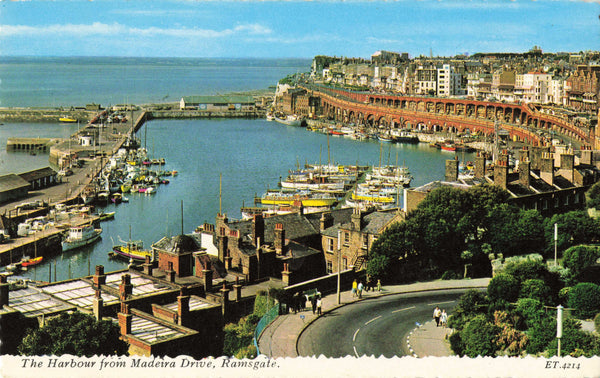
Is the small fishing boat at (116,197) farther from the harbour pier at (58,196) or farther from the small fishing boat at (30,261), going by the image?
the small fishing boat at (30,261)

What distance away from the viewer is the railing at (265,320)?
2160 centimetres

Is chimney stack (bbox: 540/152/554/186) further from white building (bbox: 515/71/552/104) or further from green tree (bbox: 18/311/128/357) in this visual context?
white building (bbox: 515/71/552/104)

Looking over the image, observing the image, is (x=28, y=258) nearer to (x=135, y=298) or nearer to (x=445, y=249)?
(x=135, y=298)

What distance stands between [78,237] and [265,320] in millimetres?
28707

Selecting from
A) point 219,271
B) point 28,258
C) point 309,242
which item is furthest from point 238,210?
point 219,271

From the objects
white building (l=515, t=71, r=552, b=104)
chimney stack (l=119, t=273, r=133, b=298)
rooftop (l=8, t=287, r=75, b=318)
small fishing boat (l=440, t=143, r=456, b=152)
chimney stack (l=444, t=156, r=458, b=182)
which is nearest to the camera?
rooftop (l=8, t=287, r=75, b=318)

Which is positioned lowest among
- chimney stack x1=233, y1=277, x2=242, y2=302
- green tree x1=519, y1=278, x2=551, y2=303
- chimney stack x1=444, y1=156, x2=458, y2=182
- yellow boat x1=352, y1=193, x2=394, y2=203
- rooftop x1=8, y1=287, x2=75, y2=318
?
yellow boat x1=352, y1=193, x2=394, y2=203

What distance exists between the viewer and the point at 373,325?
864 inches

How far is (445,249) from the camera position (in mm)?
29797

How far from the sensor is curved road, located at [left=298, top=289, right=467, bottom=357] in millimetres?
20125

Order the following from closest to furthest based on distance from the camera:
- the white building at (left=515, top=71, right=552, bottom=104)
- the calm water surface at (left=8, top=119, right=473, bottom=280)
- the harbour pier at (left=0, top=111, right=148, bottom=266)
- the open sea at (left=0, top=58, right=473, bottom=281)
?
the harbour pier at (left=0, top=111, right=148, bottom=266) → the calm water surface at (left=8, top=119, right=473, bottom=280) → the open sea at (left=0, top=58, right=473, bottom=281) → the white building at (left=515, top=71, right=552, bottom=104)

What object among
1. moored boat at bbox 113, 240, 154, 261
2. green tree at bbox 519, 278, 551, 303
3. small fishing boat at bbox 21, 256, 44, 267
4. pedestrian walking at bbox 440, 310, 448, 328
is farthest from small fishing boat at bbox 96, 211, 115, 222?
green tree at bbox 519, 278, 551, 303

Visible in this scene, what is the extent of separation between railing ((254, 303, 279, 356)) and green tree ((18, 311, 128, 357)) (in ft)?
11.8

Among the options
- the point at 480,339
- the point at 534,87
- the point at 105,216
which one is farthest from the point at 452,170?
the point at 534,87
